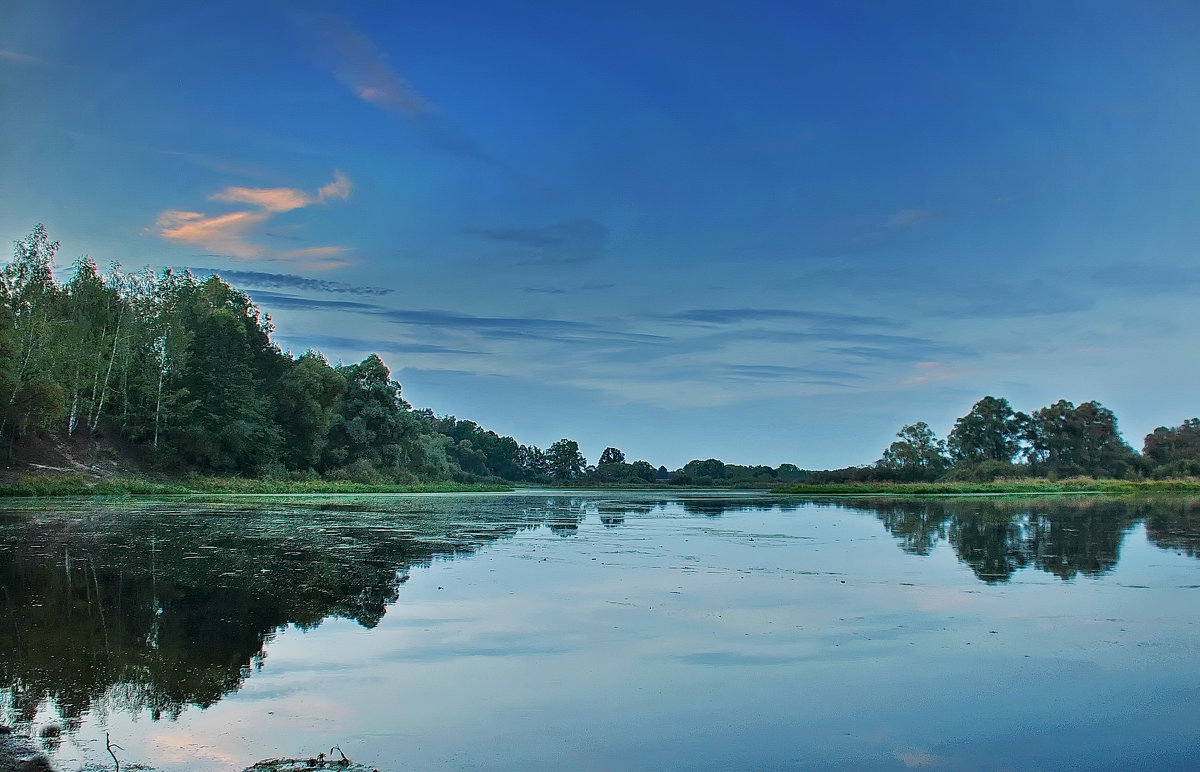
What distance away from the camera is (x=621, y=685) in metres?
7.16

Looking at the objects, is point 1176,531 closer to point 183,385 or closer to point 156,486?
point 156,486

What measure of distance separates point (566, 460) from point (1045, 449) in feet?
251

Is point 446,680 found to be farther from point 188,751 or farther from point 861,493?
point 861,493

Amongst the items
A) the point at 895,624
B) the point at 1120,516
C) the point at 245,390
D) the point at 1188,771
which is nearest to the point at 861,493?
the point at 1120,516

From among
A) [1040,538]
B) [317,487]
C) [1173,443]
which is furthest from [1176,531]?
[1173,443]

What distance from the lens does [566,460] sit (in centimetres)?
14788

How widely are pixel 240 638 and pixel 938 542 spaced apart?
1869 cm

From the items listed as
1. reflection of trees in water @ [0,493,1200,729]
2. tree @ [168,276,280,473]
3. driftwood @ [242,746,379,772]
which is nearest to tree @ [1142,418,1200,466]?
reflection of trees in water @ [0,493,1200,729]

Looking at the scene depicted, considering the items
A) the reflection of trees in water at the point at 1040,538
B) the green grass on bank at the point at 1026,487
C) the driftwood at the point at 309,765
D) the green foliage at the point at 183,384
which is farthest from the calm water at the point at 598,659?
the green grass on bank at the point at 1026,487

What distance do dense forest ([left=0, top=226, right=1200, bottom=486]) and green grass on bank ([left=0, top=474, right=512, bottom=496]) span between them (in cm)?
372

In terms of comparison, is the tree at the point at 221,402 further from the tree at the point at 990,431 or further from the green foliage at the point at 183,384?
the tree at the point at 990,431

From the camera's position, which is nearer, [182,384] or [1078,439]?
[182,384]

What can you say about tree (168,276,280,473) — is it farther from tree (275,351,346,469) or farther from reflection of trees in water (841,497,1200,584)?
reflection of trees in water (841,497,1200,584)

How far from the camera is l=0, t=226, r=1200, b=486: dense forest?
50.6 meters
